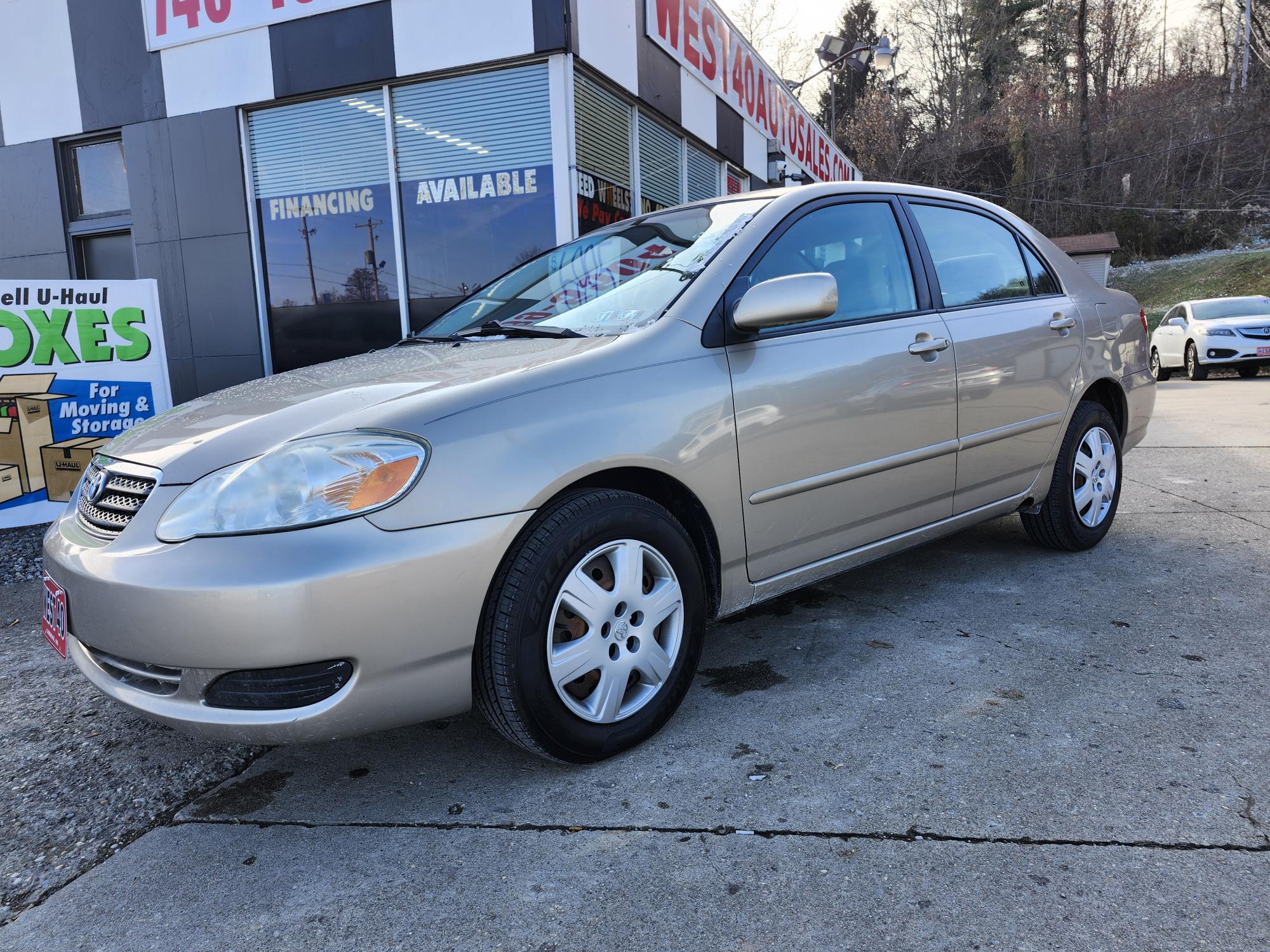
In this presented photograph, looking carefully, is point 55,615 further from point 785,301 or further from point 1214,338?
point 1214,338

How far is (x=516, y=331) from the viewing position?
284 centimetres

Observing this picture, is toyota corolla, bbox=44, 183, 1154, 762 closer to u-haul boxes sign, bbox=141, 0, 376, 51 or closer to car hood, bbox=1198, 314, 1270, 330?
u-haul boxes sign, bbox=141, 0, 376, 51

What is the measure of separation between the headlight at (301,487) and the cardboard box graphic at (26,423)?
145 inches

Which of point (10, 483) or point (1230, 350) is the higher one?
point (10, 483)

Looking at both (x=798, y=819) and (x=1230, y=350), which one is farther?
(x=1230, y=350)

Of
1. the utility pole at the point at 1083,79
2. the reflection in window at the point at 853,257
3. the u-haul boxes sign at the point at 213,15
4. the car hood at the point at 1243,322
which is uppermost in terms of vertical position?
the utility pole at the point at 1083,79

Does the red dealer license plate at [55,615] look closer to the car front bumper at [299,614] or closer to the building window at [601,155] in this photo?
the car front bumper at [299,614]

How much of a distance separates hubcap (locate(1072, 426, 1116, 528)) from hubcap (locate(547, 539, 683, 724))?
7.84 ft

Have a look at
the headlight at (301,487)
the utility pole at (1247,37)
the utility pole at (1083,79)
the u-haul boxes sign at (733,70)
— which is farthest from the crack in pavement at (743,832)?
the utility pole at (1247,37)

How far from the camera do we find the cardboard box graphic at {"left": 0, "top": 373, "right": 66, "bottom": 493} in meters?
4.81

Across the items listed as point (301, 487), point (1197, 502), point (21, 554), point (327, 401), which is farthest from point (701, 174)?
point (301, 487)

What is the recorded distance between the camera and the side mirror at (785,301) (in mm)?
2484

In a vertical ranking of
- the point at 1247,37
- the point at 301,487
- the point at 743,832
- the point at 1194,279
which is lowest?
the point at 743,832

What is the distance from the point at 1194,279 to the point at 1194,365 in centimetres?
2096
